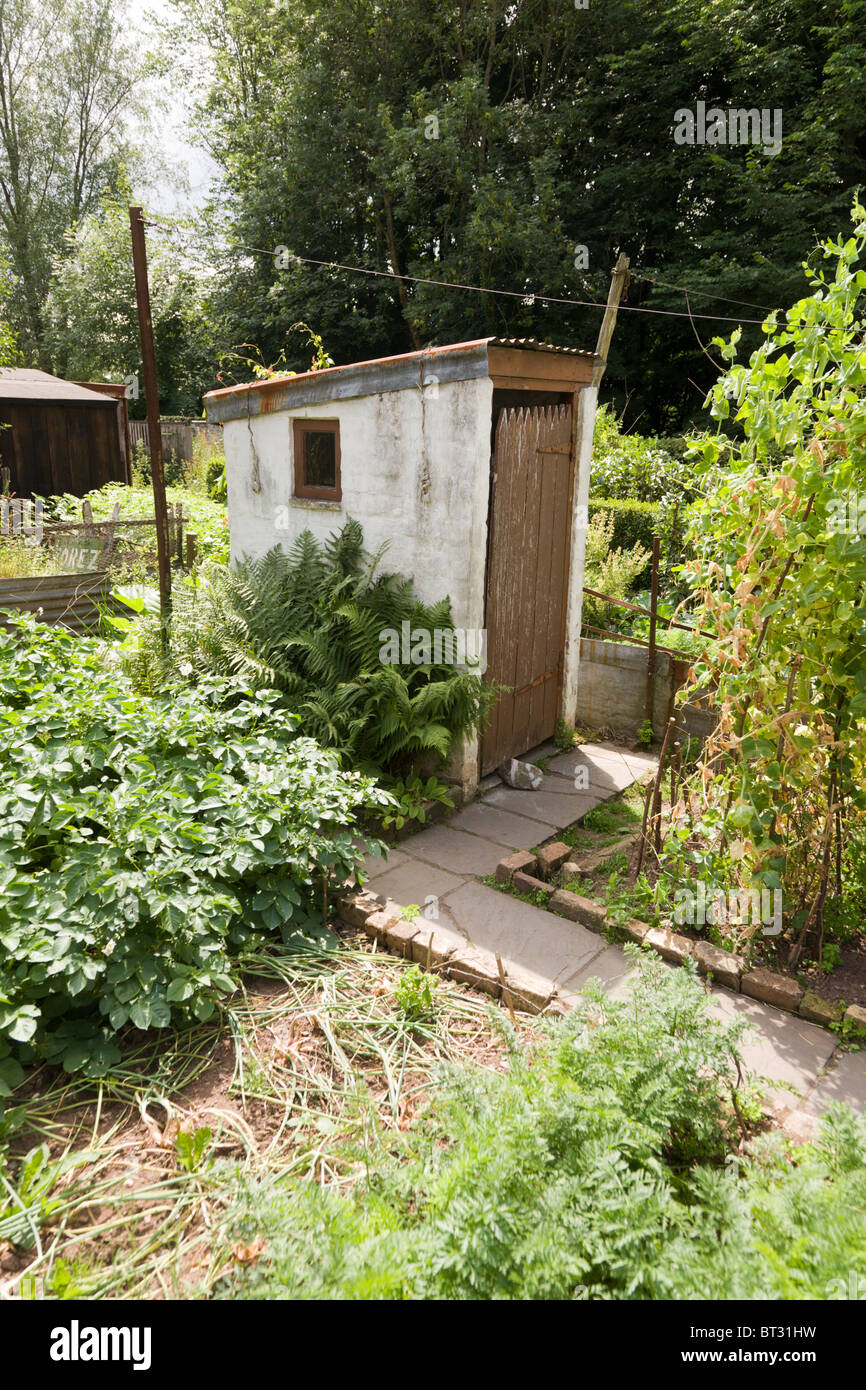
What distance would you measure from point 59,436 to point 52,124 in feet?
74.0

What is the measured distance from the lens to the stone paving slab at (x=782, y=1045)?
319cm

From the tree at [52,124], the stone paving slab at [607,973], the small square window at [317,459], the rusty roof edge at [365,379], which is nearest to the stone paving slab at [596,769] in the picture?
the stone paving slab at [607,973]

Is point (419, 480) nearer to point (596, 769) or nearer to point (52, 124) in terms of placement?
point (596, 769)

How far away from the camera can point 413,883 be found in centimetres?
460

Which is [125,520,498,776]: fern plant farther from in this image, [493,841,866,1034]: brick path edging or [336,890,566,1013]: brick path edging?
[336,890,566,1013]: brick path edging

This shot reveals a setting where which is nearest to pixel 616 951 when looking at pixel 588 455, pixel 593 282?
pixel 588 455

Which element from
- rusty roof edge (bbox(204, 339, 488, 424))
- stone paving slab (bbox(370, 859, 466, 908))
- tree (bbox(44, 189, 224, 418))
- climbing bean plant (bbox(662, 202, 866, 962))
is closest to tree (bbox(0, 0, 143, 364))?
tree (bbox(44, 189, 224, 418))

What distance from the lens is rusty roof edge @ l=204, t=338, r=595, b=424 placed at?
499 centimetres

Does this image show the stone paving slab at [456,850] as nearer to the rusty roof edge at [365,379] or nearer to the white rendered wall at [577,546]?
the white rendered wall at [577,546]

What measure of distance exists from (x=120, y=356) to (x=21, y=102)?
37.8 ft

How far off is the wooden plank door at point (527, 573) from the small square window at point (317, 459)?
1311 mm

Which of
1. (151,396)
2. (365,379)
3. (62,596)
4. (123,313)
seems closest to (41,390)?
(62,596)

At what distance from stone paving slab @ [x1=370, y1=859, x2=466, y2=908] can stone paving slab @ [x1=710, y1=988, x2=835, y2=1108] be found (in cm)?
156

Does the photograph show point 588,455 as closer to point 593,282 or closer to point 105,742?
point 105,742
